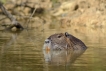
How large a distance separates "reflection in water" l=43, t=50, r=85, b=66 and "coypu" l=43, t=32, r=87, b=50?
0.74ft

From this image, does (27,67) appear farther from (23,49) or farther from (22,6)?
(22,6)

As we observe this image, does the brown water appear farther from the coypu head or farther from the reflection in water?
the coypu head

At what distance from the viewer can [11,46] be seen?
1315cm

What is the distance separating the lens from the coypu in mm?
12578

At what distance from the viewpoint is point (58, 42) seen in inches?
502

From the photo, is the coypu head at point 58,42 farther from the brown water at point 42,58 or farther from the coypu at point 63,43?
the brown water at point 42,58

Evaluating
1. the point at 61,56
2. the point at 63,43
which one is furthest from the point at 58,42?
the point at 61,56

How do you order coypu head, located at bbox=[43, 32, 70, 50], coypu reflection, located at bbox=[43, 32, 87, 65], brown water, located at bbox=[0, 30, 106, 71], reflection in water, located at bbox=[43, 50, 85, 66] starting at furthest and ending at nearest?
coypu head, located at bbox=[43, 32, 70, 50], coypu reflection, located at bbox=[43, 32, 87, 65], reflection in water, located at bbox=[43, 50, 85, 66], brown water, located at bbox=[0, 30, 106, 71]

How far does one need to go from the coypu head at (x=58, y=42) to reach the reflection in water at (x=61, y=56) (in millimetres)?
200

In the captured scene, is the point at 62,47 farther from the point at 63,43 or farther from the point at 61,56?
the point at 61,56

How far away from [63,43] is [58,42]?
142mm

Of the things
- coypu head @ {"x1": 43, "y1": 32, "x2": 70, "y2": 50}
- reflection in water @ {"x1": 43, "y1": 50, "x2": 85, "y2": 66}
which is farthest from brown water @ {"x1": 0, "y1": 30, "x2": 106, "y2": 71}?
coypu head @ {"x1": 43, "y1": 32, "x2": 70, "y2": 50}

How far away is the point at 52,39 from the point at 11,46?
1173 mm

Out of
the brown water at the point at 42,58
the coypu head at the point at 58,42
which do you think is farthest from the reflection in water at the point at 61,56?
the coypu head at the point at 58,42
